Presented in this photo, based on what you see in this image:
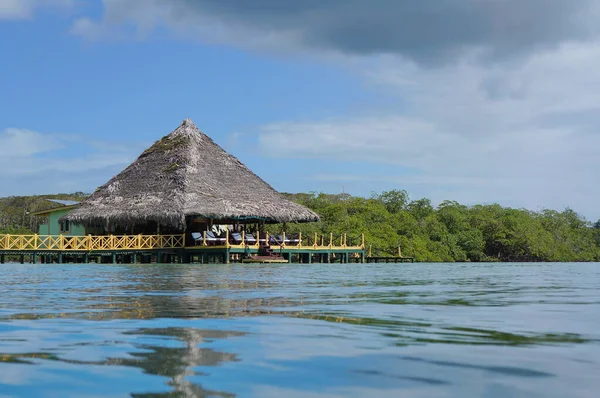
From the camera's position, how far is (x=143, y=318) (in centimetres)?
459

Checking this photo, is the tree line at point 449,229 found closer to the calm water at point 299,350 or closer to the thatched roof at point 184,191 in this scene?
the thatched roof at point 184,191

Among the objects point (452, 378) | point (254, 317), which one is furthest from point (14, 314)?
point (452, 378)

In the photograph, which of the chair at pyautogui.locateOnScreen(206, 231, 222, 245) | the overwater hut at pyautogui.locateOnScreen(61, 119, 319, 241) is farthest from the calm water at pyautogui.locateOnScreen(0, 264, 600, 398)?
the overwater hut at pyautogui.locateOnScreen(61, 119, 319, 241)

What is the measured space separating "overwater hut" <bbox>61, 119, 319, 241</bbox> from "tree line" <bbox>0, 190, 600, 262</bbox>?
20.9 feet

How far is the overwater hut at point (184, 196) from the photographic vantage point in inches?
1049

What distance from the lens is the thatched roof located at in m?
26.6

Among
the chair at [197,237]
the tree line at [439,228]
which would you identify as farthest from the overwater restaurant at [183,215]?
the tree line at [439,228]

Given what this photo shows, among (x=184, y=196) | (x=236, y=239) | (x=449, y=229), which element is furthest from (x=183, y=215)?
(x=449, y=229)

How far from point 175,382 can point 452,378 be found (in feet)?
3.21

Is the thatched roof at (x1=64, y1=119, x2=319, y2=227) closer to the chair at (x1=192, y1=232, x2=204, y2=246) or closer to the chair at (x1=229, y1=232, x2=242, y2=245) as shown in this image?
the chair at (x1=229, y1=232, x2=242, y2=245)

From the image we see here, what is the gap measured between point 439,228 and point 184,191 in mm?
18079

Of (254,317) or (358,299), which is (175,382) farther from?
(358,299)

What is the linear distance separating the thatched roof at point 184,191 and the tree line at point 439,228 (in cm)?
647

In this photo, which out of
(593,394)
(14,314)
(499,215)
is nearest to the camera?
(593,394)
